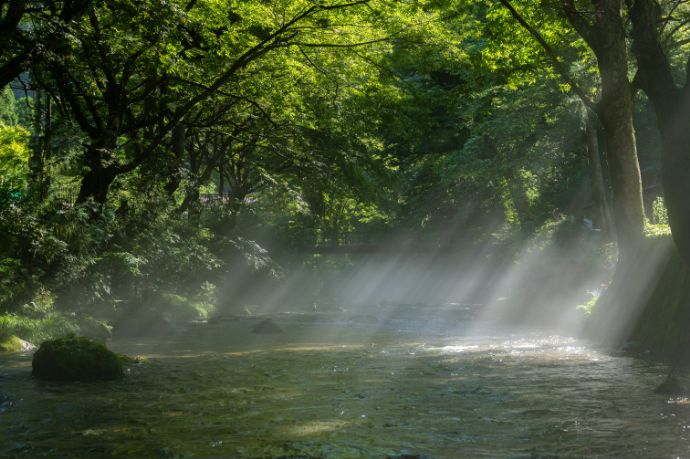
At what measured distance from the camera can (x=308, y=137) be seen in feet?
75.1

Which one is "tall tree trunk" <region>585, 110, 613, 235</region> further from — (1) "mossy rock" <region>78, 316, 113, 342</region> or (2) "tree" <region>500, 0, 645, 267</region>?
(1) "mossy rock" <region>78, 316, 113, 342</region>

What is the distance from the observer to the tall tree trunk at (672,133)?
9.01 metres

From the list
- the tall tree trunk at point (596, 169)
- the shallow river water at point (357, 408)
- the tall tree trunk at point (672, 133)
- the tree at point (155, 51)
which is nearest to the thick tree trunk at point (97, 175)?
the tree at point (155, 51)

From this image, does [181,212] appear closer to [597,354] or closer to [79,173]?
[79,173]

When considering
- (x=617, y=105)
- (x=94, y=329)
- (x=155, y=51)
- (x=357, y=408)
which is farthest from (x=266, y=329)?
(x=357, y=408)

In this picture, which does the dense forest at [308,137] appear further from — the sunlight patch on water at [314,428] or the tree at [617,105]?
the sunlight patch on water at [314,428]

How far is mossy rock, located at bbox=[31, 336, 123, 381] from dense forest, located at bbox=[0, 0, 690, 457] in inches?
169

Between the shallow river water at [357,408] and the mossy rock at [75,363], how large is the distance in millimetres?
271

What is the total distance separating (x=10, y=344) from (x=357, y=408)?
371 inches

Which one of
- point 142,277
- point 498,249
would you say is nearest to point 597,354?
point 142,277

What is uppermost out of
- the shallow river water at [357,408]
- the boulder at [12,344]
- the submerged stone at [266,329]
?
the boulder at [12,344]

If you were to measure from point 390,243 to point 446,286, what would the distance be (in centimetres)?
538

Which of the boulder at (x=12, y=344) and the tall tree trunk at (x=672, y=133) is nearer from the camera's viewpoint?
the tall tree trunk at (x=672, y=133)

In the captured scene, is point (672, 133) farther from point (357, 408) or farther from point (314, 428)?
point (314, 428)
